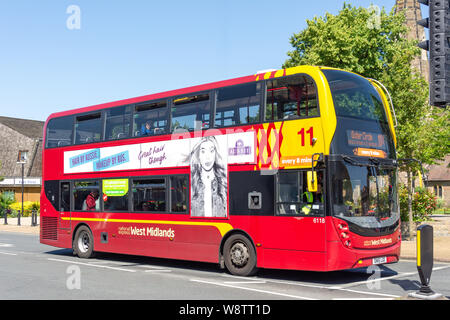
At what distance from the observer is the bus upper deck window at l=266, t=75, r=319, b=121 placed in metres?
10.6

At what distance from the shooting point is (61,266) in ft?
45.1

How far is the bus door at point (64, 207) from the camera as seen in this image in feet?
54.0

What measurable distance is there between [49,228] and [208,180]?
23.4 feet

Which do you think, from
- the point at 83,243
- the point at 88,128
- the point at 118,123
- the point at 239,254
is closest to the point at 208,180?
the point at 239,254

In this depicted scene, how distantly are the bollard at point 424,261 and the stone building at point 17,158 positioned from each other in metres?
51.7

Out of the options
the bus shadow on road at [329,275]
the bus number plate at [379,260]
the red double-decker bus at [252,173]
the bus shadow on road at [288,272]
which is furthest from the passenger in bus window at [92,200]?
the bus number plate at [379,260]

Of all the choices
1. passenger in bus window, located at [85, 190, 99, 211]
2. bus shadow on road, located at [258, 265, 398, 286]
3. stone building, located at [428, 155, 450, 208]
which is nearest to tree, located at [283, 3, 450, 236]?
bus shadow on road, located at [258, 265, 398, 286]

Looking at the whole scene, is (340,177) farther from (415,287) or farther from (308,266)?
(415,287)

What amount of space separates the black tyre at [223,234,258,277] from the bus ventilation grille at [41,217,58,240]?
23.5 ft

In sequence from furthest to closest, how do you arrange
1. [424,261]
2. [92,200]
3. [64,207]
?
[64,207], [92,200], [424,261]

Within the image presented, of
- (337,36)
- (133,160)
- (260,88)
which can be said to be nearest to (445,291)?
(260,88)

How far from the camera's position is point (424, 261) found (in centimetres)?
853

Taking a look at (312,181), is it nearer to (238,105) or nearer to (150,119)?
(238,105)

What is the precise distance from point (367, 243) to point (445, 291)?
1.61 m
